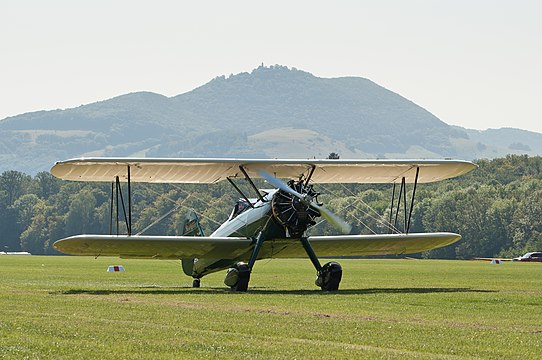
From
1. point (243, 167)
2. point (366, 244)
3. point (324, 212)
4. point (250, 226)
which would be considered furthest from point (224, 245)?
point (366, 244)

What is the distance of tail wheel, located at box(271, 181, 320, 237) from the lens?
24.4 m

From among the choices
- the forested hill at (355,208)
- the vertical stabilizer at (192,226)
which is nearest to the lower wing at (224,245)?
the vertical stabilizer at (192,226)

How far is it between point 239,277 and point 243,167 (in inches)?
121

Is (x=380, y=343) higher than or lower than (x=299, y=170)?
lower

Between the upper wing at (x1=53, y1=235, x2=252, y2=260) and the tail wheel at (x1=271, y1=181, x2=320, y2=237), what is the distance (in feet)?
4.68

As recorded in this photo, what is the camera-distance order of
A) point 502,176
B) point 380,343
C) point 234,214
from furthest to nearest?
point 502,176, point 234,214, point 380,343

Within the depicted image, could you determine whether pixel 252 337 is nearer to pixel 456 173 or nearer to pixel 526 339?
pixel 526 339

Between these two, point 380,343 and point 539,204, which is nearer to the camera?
point 380,343

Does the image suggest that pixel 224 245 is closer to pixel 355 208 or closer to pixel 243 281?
pixel 243 281

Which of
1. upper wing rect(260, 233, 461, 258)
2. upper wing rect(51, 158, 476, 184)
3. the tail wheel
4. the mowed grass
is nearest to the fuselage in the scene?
the tail wheel

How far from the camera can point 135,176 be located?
27.9 metres

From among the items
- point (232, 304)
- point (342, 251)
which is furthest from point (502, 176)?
point (232, 304)

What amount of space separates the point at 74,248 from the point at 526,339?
14.0 meters

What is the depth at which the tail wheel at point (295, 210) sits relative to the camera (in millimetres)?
24406
